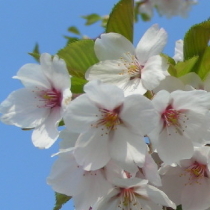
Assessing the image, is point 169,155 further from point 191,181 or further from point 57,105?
point 57,105

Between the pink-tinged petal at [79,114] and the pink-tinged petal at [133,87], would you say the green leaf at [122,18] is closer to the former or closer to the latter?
the pink-tinged petal at [133,87]

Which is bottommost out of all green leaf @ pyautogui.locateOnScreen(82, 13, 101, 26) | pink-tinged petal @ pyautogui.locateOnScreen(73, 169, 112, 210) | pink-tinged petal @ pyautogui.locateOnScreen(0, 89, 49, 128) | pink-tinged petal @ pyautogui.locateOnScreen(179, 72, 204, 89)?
pink-tinged petal @ pyautogui.locateOnScreen(73, 169, 112, 210)

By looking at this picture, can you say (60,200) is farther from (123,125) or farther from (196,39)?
(196,39)

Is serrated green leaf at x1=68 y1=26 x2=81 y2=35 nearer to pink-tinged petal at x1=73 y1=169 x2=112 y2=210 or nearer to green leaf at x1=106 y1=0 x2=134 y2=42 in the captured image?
green leaf at x1=106 y1=0 x2=134 y2=42

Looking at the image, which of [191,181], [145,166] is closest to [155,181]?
[145,166]

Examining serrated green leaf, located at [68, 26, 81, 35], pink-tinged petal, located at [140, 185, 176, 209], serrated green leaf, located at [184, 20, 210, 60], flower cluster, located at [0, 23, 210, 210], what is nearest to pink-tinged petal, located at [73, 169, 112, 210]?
flower cluster, located at [0, 23, 210, 210]

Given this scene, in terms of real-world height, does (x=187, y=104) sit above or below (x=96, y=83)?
below

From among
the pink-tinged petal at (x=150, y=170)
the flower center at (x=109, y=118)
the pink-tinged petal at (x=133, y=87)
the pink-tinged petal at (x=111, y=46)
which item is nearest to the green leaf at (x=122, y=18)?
the pink-tinged petal at (x=111, y=46)
